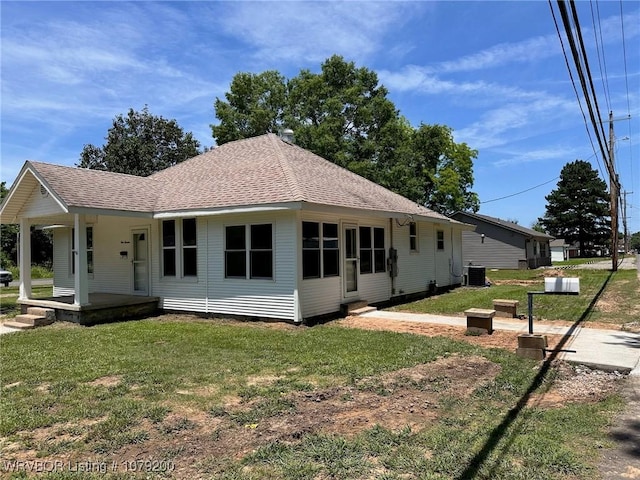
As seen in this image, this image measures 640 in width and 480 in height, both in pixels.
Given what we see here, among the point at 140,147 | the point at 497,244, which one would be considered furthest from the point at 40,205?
the point at 497,244

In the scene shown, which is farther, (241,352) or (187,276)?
(187,276)

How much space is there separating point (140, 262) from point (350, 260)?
6127 mm

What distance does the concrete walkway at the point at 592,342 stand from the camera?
6.37 metres

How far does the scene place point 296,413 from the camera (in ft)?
14.8

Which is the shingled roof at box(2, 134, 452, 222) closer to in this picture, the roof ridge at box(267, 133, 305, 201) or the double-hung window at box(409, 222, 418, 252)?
the roof ridge at box(267, 133, 305, 201)

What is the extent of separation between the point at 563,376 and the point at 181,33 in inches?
407

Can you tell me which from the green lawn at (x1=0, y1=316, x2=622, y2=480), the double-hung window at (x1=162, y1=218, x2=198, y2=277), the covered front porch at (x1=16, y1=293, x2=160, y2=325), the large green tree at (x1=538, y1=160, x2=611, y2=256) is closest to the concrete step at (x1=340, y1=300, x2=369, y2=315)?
the green lawn at (x1=0, y1=316, x2=622, y2=480)

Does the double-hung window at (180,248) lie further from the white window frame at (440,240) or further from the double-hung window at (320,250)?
the white window frame at (440,240)

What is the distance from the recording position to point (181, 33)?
411 inches

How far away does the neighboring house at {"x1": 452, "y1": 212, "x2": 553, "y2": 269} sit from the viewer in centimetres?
3294

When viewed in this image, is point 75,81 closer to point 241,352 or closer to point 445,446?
point 241,352

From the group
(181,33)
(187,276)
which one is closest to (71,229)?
(187,276)

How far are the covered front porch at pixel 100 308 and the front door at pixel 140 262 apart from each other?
370 mm

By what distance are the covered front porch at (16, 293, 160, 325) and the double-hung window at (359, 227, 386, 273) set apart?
576cm
